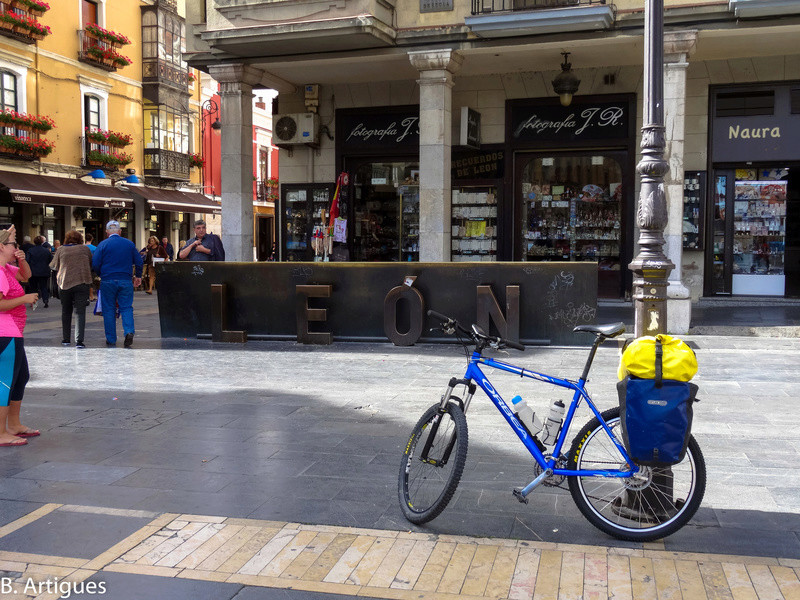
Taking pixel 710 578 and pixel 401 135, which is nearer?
pixel 710 578

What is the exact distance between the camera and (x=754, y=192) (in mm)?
15219

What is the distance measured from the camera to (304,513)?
183 inches

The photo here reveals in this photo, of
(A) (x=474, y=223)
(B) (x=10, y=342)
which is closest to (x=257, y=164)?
(A) (x=474, y=223)

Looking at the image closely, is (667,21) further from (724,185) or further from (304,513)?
(304,513)

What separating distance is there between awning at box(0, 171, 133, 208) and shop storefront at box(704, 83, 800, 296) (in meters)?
18.6

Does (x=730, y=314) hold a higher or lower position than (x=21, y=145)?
lower

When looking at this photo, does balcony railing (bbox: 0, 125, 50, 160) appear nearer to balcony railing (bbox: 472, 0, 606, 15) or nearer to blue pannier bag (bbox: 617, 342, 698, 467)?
balcony railing (bbox: 472, 0, 606, 15)

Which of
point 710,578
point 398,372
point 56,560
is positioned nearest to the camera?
point 710,578

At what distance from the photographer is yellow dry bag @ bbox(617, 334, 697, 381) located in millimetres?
3928

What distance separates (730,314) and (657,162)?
8.52 meters

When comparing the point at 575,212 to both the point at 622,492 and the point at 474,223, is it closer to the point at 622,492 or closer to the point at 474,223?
the point at 474,223

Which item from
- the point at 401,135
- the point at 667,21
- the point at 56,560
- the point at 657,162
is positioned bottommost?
the point at 56,560

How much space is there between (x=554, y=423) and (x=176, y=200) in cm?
3093

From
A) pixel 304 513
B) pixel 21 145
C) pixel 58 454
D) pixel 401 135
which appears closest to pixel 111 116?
pixel 21 145
